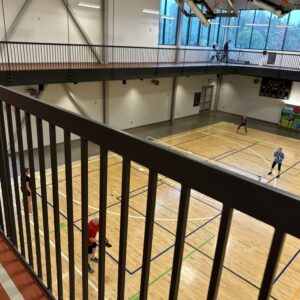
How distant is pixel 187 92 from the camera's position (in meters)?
22.2

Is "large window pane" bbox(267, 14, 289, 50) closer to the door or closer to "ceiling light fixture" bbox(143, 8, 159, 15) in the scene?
the door

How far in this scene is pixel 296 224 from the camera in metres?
0.75

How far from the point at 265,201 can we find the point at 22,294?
2095 mm

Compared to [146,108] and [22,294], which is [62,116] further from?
[146,108]

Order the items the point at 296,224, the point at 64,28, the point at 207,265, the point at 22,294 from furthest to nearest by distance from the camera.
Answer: the point at 64,28 < the point at 207,265 < the point at 22,294 < the point at 296,224

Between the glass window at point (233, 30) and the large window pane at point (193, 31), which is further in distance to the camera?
the glass window at point (233, 30)

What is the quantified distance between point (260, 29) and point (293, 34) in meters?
2.49

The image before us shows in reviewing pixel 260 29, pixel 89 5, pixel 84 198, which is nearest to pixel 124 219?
pixel 84 198

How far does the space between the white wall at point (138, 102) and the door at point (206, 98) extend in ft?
14.1

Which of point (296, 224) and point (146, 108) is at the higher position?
point (296, 224)

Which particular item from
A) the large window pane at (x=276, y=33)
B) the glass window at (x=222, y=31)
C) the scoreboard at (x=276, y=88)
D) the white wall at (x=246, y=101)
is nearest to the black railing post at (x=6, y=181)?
the scoreboard at (x=276, y=88)

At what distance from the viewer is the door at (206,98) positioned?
2409cm

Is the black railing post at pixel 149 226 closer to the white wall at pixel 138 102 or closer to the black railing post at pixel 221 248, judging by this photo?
the black railing post at pixel 221 248

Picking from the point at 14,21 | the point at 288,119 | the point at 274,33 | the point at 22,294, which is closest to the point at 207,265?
the point at 22,294
